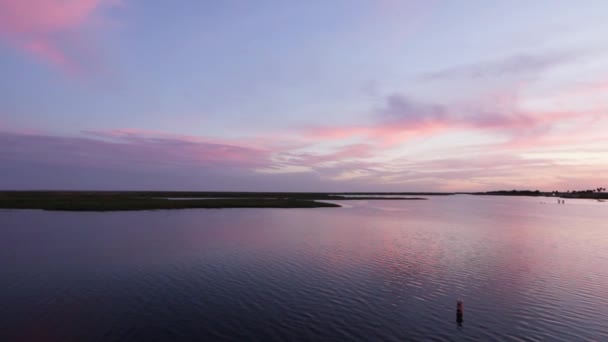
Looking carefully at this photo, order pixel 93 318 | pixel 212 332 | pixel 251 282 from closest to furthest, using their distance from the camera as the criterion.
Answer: pixel 212 332
pixel 93 318
pixel 251 282

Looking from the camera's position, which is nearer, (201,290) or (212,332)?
(212,332)

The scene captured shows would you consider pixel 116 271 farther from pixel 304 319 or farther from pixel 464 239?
pixel 464 239

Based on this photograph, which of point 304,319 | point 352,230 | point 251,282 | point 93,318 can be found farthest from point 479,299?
point 352,230

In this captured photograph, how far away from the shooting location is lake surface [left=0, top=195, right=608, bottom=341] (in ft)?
56.5

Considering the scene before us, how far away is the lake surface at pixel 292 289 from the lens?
17.2 meters

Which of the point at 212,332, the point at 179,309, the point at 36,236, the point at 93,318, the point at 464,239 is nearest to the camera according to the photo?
the point at 212,332

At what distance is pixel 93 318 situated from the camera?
18.0 metres

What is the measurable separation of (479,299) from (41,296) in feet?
87.6

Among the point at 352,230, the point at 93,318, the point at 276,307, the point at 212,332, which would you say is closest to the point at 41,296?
the point at 93,318

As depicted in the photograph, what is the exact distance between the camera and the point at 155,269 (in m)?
28.2

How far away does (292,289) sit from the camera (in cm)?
2378

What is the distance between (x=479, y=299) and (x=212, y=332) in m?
16.4

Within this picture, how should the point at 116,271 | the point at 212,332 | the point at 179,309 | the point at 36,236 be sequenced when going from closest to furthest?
the point at 212,332 → the point at 179,309 → the point at 116,271 → the point at 36,236

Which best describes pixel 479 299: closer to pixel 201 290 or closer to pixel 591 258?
pixel 201 290
